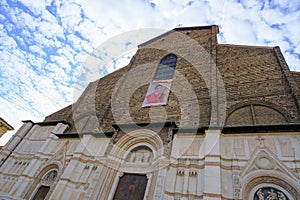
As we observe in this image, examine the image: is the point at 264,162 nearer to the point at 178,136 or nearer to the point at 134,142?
the point at 178,136

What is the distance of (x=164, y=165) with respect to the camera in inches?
249

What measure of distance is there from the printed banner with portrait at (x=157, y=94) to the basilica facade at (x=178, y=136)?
61 mm

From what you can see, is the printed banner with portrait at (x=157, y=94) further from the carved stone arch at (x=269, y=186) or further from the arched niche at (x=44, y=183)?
the arched niche at (x=44, y=183)

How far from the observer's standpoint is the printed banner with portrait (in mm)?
9373

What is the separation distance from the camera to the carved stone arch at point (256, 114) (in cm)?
651

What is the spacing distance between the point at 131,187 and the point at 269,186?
4576 mm

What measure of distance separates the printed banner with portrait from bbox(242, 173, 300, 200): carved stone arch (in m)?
4.98

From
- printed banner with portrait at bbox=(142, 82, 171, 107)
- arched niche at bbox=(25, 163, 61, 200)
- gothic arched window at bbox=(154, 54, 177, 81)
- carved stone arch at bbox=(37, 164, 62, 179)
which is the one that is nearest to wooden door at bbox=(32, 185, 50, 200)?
arched niche at bbox=(25, 163, 61, 200)

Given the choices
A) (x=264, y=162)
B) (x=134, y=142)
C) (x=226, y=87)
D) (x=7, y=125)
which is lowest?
(x=264, y=162)

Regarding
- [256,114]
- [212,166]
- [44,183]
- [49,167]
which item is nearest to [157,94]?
[256,114]

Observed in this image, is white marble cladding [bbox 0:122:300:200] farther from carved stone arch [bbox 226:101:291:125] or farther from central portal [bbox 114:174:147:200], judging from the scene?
carved stone arch [bbox 226:101:291:125]

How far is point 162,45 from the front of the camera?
1413cm

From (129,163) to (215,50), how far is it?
26.5 ft

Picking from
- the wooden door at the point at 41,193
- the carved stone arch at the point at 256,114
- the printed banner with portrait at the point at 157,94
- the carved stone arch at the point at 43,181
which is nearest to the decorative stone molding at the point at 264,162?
the carved stone arch at the point at 256,114
